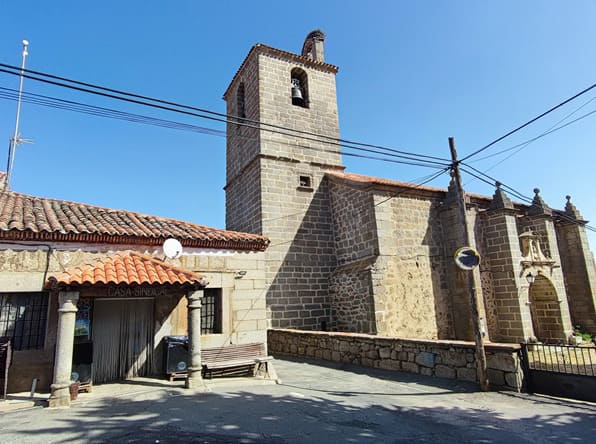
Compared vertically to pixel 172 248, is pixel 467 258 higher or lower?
lower

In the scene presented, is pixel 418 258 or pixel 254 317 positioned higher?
pixel 418 258

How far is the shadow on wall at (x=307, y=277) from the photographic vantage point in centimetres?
1284

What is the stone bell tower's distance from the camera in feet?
43.3

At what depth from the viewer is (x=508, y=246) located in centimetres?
1274

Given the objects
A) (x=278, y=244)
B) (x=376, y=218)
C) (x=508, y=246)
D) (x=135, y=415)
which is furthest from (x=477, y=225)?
(x=135, y=415)

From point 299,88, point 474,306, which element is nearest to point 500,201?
point 474,306

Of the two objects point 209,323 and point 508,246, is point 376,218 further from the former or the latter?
point 209,323

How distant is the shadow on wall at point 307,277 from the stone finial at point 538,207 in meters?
8.59

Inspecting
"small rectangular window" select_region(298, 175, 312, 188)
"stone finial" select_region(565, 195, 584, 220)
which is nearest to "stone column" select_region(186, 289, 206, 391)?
"small rectangular window" select_region(298, 175, 312, 188)

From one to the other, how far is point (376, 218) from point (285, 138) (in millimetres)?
5488

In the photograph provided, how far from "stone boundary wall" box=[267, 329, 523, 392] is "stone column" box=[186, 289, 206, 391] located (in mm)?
4145

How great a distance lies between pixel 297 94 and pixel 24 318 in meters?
12.7

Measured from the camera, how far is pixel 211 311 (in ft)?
27.4

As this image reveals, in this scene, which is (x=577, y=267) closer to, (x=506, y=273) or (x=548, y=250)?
(x=548, y=250)
